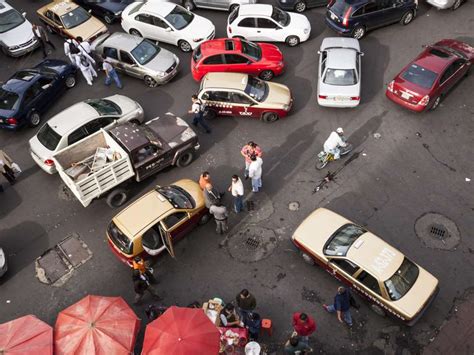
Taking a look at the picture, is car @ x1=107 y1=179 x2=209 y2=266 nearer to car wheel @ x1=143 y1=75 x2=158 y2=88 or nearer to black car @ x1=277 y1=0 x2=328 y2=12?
car wheel @ x1=143 y1=75 x2=158 y2=88

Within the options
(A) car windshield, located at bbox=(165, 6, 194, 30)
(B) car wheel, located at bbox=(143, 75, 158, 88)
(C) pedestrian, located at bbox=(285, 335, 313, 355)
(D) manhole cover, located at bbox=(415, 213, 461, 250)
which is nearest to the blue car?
(B) car wheel, located at bbox=(143, 75, 158, 88)

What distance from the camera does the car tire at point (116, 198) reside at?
1494 centimetres

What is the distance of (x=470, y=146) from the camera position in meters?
16.3

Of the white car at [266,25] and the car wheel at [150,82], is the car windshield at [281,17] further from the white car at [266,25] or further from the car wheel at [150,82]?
the car wheel at [150,82]

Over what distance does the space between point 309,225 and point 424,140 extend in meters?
6.25

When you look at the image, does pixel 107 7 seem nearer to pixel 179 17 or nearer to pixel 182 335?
pixel 179 17

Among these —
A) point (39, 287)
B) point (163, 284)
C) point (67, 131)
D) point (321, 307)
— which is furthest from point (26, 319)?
point (321, 307)

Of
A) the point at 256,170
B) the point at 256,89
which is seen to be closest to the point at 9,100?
the point at 256,89

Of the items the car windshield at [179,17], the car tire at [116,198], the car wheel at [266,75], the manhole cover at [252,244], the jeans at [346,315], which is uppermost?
the car windshield at [179,17]

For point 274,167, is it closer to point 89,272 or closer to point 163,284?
point 163,284

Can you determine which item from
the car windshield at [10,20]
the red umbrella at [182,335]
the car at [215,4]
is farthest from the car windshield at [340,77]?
the car windshield at [10,20]

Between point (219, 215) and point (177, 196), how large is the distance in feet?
4.79

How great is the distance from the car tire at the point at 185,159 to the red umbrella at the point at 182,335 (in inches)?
256

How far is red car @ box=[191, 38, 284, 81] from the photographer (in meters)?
18.3
